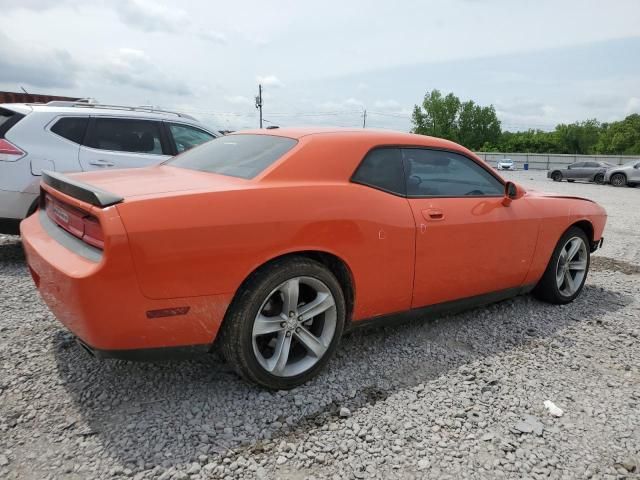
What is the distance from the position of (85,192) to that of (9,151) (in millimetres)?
3008

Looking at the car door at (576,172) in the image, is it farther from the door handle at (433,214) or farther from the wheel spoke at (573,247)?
the door handle at (433,214)

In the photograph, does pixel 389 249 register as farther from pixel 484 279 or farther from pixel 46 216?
pixel 46 216

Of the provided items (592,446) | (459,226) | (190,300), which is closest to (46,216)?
(190,300)

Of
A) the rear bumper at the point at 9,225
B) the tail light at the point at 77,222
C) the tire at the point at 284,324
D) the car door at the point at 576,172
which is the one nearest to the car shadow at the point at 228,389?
the tire at the point at 284,324

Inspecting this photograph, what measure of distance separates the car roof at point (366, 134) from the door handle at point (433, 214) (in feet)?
1.59

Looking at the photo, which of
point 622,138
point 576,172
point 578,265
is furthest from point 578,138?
point 578,265

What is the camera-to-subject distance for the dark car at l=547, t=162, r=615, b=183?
23.1 meters

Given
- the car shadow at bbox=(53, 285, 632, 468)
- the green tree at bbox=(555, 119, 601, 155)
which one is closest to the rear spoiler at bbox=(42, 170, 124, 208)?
the car shadow at bbox=(53, 285, 632, 468)

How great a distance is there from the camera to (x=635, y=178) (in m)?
21.1

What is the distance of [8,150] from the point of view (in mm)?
4562

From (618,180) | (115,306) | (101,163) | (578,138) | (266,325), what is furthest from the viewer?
(578,138)

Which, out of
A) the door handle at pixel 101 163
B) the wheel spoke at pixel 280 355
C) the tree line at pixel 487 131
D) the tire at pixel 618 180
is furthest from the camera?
the tree line at pixel 487 131

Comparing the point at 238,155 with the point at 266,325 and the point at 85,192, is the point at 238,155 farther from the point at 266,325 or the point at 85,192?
the point at 266,325

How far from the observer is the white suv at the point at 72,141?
4.57 m
